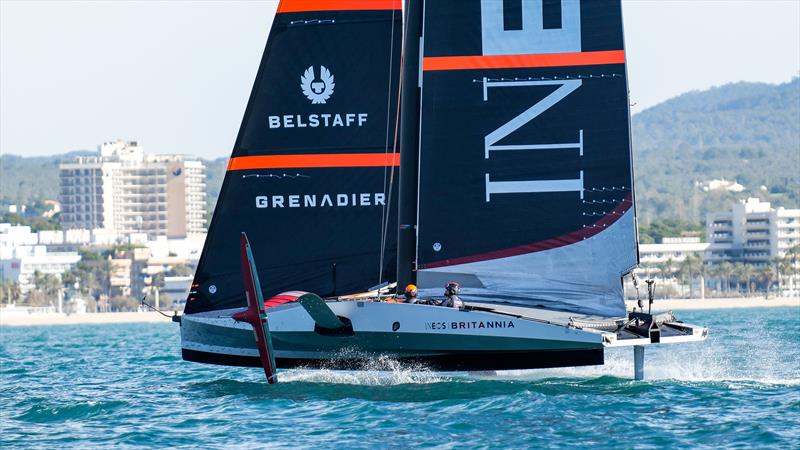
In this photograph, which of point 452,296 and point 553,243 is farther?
point 553,243

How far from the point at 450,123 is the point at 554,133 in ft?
5.04

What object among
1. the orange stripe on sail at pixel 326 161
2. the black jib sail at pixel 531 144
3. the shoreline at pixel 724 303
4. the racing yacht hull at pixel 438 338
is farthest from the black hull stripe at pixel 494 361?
the shoreline at pixel 724 303

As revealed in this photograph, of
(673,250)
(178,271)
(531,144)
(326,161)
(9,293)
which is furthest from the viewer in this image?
(673,250)

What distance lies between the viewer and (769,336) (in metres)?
41.5

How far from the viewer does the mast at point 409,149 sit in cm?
2191

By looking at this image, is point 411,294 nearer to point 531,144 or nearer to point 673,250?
point 531,144

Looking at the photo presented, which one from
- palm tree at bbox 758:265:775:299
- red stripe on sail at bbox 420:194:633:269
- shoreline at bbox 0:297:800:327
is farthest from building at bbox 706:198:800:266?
red stripe on sail at bbox 420:194:633:269

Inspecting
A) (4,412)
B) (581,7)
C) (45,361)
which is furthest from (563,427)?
(45,361)

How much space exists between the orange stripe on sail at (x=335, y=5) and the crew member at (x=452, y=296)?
15.2ft

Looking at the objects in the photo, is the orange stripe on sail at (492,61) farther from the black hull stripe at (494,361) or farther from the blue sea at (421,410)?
the blue sea at (421,410)

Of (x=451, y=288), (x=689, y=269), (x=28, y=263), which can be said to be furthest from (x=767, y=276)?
(x=451, y=288)

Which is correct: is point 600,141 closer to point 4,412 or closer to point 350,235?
point 350,235

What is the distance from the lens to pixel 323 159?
22781 mm

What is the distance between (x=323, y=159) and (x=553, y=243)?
12.6 feet
